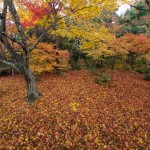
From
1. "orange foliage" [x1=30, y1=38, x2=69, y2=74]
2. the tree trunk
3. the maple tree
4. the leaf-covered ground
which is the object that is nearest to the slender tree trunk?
the tree trunk

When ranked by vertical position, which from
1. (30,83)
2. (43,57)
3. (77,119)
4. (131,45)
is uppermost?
(131,45)

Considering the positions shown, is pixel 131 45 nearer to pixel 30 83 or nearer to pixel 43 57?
pixel 43 57

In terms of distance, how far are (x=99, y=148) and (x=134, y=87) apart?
17.4ft

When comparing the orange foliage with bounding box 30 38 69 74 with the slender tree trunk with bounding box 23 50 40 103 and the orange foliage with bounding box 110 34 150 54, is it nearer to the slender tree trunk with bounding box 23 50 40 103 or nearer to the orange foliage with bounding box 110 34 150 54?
the slender tree trunk with bounding box 23 50 40 103

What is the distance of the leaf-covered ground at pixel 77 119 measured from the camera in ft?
13.7

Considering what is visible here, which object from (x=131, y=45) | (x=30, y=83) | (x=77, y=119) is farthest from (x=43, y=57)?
(x=131, y=45)

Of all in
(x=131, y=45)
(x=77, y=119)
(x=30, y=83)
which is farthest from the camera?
(x=131, y=45)

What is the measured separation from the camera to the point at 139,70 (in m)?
12.6

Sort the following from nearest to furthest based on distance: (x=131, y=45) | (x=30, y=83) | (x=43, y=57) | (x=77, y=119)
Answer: (x=77, y=119), (x=30, y=83), (x=43, y=57), (x=131, y=45)

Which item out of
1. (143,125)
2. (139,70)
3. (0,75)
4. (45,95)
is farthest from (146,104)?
(0,75)

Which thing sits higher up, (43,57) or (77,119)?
(43,57)

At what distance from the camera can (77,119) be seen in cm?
508

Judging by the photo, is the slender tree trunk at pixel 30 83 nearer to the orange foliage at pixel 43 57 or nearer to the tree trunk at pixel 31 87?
the tree trunk at pixel 31 87

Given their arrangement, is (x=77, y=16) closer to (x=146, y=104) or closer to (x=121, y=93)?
(x=121, y=93)
